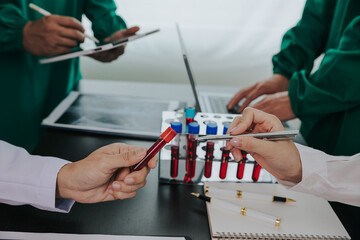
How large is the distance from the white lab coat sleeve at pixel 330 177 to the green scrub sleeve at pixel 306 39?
71 centimetres

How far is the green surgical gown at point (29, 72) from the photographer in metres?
1.05

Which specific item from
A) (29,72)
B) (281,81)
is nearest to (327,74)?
(281,81)

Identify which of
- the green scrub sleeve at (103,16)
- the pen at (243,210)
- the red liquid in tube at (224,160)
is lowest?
the pen at (243,210)

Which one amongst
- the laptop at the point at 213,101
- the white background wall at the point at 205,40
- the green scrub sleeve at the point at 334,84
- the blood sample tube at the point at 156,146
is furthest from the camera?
the white background wall at the point at 205,40

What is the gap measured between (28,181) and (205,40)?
189 cm

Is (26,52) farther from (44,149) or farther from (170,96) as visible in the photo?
(170,96)

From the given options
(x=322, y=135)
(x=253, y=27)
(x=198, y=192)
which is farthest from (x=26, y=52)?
(x=253, y=27)

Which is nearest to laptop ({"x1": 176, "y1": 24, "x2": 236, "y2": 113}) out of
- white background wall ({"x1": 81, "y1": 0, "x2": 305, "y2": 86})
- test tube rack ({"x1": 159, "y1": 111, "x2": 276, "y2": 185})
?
test tube rack ({"x1": 159, "y1": 111, "x2": 276, "y2": 185})

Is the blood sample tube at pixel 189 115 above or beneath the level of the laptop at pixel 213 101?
above

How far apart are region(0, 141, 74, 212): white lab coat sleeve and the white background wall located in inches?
68.6

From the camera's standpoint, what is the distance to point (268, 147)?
2.13 feet

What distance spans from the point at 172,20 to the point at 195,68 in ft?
1.37

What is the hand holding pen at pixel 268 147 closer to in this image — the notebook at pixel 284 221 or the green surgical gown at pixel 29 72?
the notebook at pixel 284 221

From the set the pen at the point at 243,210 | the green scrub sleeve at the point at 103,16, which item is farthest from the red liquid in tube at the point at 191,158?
the green scrub sleeve at the point at 103,16
